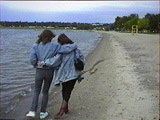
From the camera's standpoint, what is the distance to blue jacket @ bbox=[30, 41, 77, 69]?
5398 mm

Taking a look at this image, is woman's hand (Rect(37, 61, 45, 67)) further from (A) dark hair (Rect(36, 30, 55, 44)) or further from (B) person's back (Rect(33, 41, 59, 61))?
(A) dark hair (Rect(36, 30, 55, 44))

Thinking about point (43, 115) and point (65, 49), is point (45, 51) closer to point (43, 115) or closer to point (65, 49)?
point (65, 49)

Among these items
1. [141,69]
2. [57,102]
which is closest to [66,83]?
[57,102]

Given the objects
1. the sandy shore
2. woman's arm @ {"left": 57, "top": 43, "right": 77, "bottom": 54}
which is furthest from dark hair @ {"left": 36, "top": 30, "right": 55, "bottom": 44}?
the sandy shore

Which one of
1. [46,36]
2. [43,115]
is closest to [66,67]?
[46,36]

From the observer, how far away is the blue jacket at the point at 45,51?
5.40 metres

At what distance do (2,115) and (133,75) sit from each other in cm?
557

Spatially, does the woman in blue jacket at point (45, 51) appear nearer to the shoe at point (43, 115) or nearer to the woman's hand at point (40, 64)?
the woman's hand at point (40, 64)

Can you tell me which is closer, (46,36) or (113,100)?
(46,36)

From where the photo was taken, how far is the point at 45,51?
5.42 metres

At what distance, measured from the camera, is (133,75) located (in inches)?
423

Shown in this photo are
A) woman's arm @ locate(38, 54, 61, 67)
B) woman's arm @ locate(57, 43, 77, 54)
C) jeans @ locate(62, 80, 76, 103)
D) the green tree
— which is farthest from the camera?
the green tree

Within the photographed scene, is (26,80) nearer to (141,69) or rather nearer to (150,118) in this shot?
(141,69)

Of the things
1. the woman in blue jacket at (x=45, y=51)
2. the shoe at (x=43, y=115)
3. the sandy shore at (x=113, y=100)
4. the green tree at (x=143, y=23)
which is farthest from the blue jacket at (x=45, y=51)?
the green tree at (x=143, y=23)
